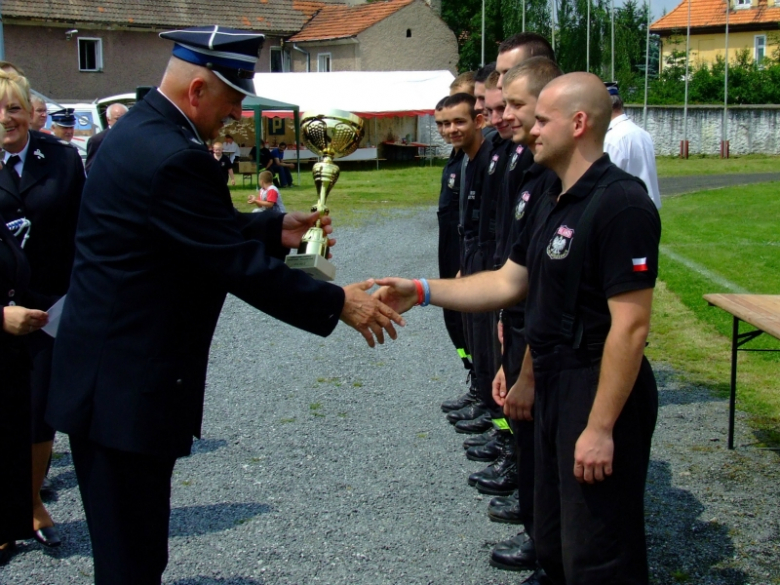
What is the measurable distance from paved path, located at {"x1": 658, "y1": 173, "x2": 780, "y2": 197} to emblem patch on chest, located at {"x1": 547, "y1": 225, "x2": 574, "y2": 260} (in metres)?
22.0

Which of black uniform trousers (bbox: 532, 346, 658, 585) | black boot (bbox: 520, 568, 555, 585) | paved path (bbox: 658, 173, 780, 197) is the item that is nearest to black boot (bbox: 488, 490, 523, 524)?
black boot (bbox: 520, 568, 555, 585)

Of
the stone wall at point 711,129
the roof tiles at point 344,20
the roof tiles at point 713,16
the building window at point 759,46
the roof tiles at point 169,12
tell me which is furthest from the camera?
the building window at point 759,46

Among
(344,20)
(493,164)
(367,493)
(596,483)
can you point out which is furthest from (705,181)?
(596,483)

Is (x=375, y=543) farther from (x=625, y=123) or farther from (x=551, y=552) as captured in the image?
(x=625, y=123)

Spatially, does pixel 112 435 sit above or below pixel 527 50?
below

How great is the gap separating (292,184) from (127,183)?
86.3 feet

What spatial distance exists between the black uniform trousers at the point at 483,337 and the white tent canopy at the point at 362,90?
102ft

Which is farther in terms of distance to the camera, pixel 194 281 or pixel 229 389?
pixel 229 389

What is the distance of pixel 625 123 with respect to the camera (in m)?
6.31

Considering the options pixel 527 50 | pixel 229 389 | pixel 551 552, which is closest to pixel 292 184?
pixel 229 389

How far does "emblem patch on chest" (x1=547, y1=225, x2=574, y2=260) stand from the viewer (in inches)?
123

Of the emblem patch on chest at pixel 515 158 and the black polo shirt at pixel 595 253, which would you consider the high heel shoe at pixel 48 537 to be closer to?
the black polo shirt at pixel 595 253

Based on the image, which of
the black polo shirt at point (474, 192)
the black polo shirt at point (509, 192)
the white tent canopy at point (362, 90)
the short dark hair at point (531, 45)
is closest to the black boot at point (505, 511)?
the black polo shirt at point (509, 192)

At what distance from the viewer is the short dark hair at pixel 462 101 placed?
628 cm
